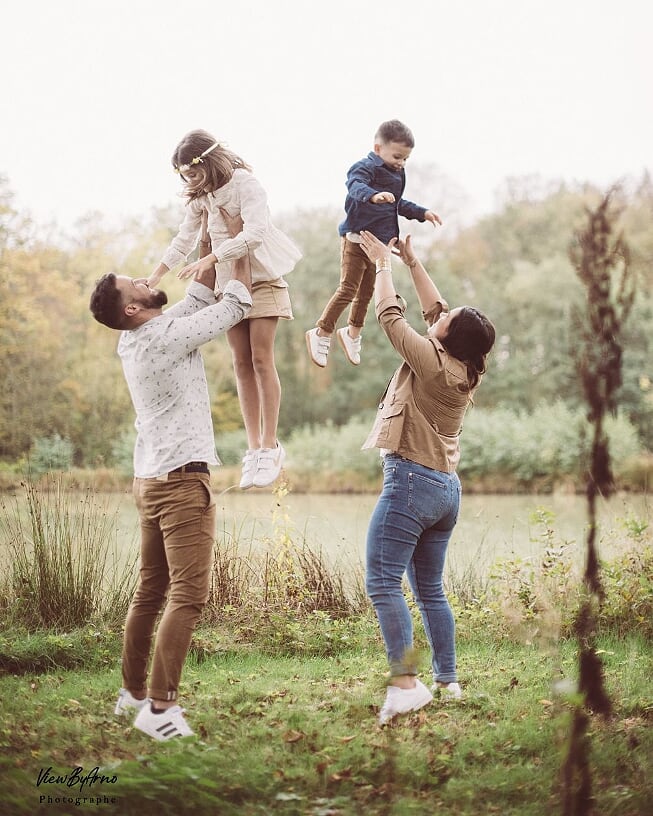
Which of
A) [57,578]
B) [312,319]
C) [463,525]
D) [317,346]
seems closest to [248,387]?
[317,346]

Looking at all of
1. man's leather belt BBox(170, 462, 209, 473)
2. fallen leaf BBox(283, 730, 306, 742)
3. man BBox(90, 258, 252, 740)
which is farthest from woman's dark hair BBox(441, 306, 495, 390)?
fallen leaf BBox(283, 730, 306, 742)

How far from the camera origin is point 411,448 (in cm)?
365

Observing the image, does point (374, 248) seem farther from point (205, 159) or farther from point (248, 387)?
point (248, 387)

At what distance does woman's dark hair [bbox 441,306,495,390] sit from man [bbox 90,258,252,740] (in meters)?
0.85

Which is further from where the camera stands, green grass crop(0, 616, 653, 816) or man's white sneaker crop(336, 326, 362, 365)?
man's white sneaker crop(336, 326, 362, 365)

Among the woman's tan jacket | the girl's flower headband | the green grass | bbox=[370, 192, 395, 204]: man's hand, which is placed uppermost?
the girl's flower headband

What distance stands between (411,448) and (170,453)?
3.22 ft

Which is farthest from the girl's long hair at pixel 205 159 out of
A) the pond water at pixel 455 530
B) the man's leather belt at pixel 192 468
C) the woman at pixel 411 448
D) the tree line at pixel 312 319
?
the tree line at pixel 312 319

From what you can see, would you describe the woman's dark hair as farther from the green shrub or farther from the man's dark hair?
the green shrub

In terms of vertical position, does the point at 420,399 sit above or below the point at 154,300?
below

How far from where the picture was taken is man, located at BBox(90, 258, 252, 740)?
3.33 metres

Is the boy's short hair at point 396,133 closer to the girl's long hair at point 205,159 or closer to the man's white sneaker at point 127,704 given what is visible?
the girl's long hair at point 205,159

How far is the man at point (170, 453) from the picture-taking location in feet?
10.9

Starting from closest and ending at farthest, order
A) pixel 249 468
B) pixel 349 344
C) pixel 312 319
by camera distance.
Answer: pixel 249 468
pixel 349 344
pixel 312 319
